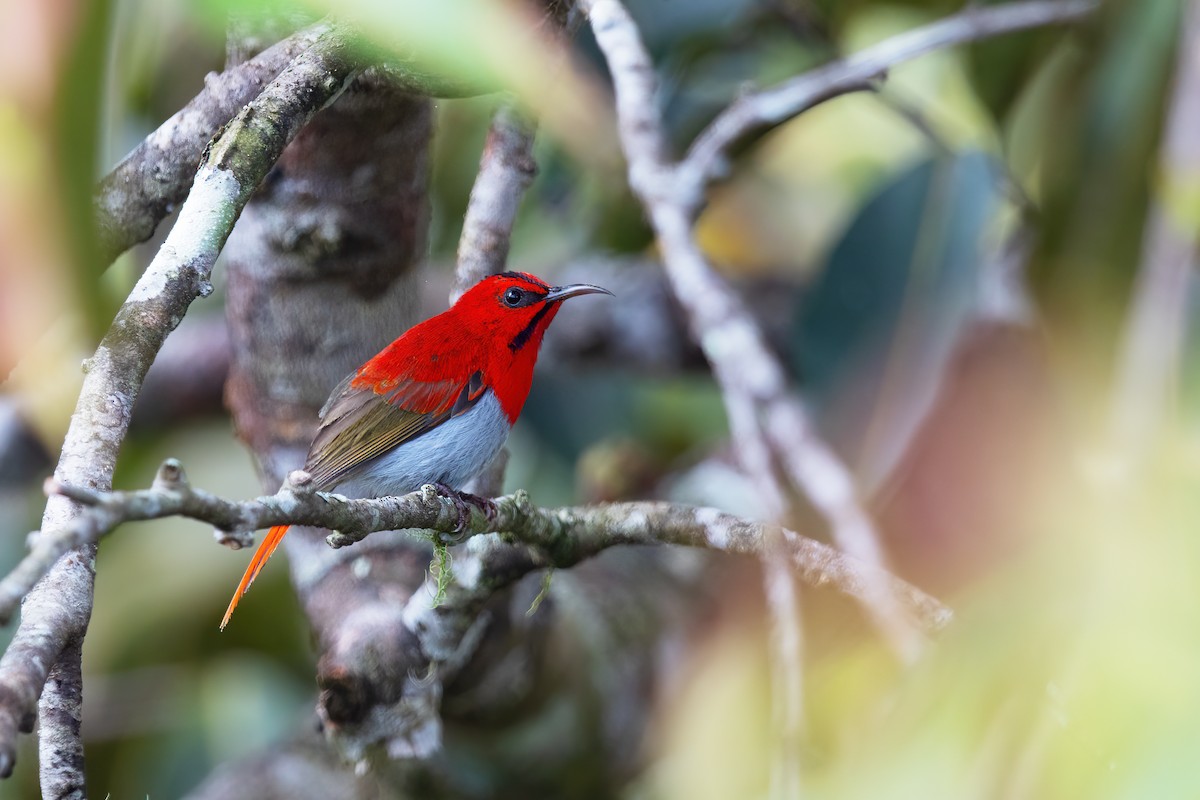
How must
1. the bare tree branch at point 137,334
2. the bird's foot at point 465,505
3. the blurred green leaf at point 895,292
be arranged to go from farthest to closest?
the blurred green leaf at point 895,292 < the bird's foot at point 465,505 < the bare tree branch at point 137,334

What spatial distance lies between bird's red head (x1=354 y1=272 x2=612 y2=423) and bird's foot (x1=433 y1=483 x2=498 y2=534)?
56 centimetres

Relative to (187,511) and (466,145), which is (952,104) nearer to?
(466,145)

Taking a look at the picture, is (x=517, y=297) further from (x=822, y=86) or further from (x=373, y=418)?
(x=822, y=86)

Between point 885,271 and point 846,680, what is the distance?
1.66m

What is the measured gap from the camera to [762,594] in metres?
4.48

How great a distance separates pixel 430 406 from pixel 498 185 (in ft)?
1.89

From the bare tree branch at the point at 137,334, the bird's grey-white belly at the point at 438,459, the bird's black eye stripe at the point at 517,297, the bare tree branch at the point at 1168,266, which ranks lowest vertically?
the bare tree branch at the point at 137,334

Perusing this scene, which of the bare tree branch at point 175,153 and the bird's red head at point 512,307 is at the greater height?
the bird's red head at point 512,307

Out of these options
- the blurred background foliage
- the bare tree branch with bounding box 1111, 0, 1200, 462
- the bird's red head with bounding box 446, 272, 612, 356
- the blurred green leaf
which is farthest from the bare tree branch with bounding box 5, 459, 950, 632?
the blurred green leaf

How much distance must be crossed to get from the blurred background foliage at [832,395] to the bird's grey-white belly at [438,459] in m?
0.76

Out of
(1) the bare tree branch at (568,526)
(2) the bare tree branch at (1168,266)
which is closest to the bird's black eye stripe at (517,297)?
(1) the bare tree branch at (568,526)

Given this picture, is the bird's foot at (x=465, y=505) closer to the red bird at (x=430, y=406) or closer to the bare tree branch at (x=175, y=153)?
the red bird at (x=430, y=406)

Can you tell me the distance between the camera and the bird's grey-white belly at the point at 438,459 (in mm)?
2885

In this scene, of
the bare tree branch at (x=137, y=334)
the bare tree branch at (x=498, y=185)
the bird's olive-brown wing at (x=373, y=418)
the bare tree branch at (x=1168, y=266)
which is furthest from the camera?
the bare tree branch at (x=1168, y=266)
